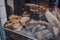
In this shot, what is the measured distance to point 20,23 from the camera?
1.07m

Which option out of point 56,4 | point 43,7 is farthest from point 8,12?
point 56,4

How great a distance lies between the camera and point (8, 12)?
1.14 meters

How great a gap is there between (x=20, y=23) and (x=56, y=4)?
14.2 inches

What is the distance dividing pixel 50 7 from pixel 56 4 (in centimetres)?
5

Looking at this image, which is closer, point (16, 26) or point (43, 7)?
point (43, 7)

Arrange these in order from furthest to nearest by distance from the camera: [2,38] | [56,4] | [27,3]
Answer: [2,38]
[27,3]
[56,4]

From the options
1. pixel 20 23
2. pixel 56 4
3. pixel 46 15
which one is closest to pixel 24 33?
pixel 20 23

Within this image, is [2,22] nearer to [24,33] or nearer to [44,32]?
[24,33]

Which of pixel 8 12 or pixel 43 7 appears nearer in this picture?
pixel 43 7

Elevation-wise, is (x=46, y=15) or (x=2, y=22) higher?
(x=46, y=15)

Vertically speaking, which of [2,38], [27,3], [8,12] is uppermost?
[27,3]

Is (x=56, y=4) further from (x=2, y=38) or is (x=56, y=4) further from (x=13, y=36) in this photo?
(x=2, y=38)

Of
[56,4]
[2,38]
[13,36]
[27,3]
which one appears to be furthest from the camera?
[2,38]

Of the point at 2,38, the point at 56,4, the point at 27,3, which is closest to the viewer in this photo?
the point at 56,4
